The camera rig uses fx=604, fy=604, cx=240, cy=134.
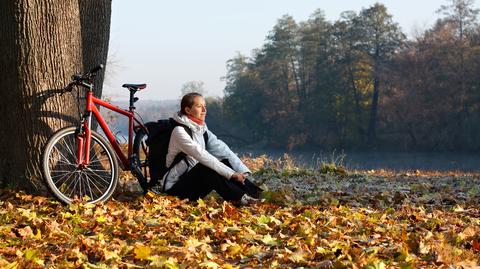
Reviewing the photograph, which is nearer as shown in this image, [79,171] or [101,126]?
[79,171]

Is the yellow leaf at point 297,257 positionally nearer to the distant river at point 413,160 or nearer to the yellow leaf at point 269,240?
the yellow leaf at point 269,240

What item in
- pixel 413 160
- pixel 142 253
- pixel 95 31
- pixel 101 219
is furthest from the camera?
pixel 413 160

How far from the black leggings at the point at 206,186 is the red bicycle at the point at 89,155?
434 millimetres

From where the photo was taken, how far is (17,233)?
14.2 feet

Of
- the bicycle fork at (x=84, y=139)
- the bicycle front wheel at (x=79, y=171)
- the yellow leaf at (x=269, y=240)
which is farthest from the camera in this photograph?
the bicycle front wheel at (x=79, y=171)

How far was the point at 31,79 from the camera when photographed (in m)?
5.55

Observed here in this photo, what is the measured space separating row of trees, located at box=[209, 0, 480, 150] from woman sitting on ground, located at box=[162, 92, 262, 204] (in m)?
37.2

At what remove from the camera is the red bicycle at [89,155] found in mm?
5398

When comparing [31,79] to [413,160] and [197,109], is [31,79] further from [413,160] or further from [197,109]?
[413,160]

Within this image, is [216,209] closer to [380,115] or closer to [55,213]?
[55,213]

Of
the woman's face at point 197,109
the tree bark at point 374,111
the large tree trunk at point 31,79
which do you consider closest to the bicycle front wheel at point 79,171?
the large tree trunk at point 31,79

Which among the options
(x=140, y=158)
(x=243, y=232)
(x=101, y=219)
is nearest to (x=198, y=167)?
(x=140, y=158)

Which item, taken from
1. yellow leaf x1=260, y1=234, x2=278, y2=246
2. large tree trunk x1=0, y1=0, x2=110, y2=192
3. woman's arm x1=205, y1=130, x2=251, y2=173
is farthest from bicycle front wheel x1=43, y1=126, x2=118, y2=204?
yellow leaf x1=260, y1=234, x2=278, y2=246

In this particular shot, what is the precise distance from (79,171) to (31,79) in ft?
3.13
